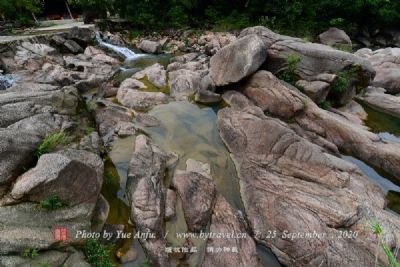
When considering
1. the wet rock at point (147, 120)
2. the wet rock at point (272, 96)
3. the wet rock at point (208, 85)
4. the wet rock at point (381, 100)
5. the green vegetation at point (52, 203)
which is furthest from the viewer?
the wet rock at point (381, 100)

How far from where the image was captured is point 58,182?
5098 mm

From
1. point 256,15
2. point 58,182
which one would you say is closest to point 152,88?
point 58,182

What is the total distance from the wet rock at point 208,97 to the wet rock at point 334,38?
17412 millimetres

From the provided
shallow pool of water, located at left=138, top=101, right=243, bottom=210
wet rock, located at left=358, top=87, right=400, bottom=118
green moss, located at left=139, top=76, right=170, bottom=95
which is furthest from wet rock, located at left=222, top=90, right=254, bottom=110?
wet rock, located at left=358, top=87, right=400, bottom=118

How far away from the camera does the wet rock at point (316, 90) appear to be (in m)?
11.4

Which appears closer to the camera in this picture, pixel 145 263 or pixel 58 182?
pixel 58 182

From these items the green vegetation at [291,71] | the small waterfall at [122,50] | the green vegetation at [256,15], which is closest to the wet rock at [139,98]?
the green vegetation at [291,71]

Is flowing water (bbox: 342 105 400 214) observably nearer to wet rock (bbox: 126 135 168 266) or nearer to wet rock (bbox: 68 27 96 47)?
wet rock (bbox: 126 135 168 266)

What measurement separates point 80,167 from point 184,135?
4.82 m

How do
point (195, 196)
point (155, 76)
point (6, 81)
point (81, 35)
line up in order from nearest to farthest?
point (195, 196) < point (6, 81) < point (155, 76) < point (81, 35)

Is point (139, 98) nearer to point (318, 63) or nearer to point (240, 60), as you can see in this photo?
point (240, 60)

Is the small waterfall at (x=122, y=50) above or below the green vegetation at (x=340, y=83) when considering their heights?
below

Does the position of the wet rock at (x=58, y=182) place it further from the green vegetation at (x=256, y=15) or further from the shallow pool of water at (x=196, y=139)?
the green vegetation at (x=256, y=15)

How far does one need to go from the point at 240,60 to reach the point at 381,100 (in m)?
8.03
